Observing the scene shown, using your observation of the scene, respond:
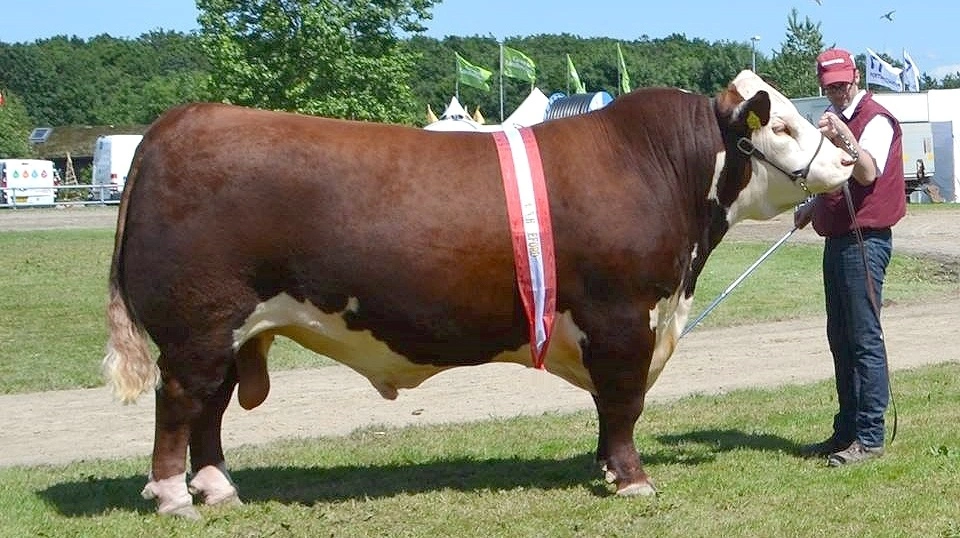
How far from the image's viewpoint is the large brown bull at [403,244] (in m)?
6.68

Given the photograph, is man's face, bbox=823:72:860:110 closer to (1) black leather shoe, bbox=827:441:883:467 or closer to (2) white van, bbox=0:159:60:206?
(1) black leather shoe, bbox=827:441:883:467

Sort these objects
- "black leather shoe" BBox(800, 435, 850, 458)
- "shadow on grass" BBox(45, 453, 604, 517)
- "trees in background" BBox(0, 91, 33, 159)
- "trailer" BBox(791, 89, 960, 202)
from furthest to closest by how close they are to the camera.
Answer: "trees in background" BBox(0, 91, 33, 159) < "trailer" BBox(791, 89, 960, 202) < "black leather shoe" BBox(800, 435, 850, 458) < "shadow on grass" BBox(45, 453, 604, 517)

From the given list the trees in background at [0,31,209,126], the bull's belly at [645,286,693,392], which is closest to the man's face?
the bull's belly at [645,286,693,392]

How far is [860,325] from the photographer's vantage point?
25.8 ft

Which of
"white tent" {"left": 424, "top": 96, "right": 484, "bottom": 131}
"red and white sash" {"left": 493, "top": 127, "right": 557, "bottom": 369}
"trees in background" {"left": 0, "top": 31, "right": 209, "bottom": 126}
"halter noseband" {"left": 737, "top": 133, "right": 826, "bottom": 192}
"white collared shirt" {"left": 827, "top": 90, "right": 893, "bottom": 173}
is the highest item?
"trees in background" {"left": 0, "top": 31, "right": 209, "bottom": 126}

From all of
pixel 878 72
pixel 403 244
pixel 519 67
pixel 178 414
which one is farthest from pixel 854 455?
pixel 519 67

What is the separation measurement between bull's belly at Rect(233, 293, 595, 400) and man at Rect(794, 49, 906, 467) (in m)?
1.72

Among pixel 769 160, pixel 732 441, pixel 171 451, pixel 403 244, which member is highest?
pixel 769 160

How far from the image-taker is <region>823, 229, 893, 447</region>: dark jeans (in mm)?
7828

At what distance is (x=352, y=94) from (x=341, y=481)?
1558 inches

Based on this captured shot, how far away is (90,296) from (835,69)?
12681 mm

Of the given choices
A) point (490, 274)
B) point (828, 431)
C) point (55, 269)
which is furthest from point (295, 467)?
point (55, 269)

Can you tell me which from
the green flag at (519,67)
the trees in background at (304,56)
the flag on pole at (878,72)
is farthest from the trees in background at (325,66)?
the flag on pole at (878,72)

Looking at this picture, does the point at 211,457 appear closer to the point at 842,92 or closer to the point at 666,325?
the point at 666,325
